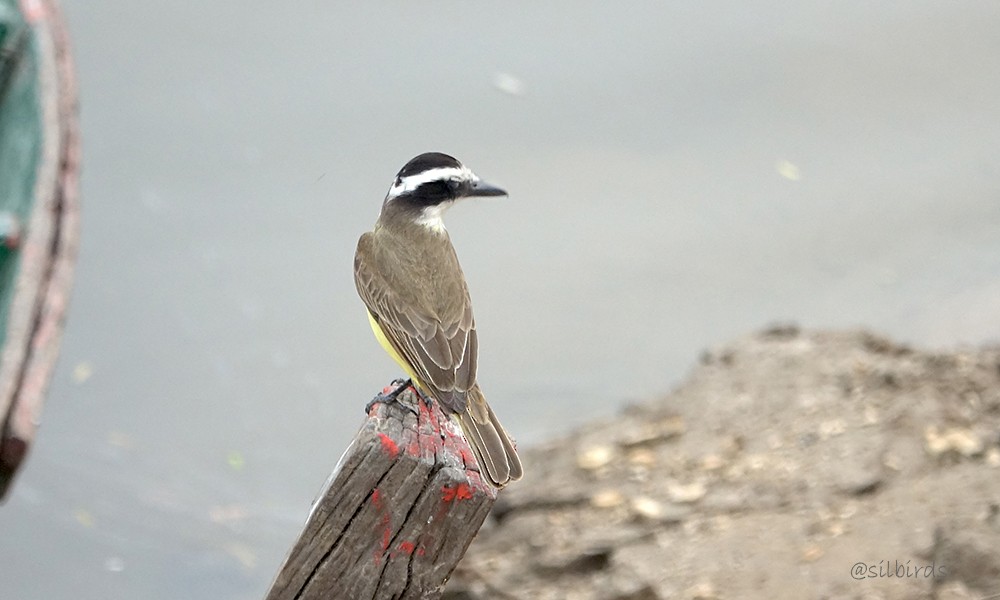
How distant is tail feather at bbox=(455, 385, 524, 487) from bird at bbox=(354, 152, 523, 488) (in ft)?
0.04

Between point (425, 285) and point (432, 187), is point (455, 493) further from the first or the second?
point (432, 187)

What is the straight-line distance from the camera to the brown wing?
13.3ft

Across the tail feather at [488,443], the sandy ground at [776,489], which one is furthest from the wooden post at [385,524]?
the sandy ground at [776,489]

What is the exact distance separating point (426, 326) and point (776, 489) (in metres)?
2.93

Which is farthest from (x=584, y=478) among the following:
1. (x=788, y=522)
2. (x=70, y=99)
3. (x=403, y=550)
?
(x=403, y=550)

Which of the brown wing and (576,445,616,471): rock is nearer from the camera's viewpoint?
the brown wing

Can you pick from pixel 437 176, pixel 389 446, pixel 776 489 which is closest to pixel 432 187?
pixel 437 176

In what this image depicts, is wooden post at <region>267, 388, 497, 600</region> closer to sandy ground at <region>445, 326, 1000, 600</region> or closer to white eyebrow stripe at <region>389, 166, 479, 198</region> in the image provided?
white eyebrow stripe at <region>389, 166, 479, 198</region>

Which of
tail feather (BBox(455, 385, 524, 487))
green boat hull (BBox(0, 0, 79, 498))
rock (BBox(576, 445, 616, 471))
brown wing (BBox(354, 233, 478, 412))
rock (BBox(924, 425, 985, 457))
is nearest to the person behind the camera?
tail feather (BBox(455, 385, 524, 487))

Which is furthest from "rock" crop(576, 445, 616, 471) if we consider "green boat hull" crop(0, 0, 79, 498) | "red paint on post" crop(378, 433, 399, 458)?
"red paint on post" crop(378, 433, 399, 458)

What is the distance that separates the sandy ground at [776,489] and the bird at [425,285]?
7.07 feet

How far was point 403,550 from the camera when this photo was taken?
3270 millimetres

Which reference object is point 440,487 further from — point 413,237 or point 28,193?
point 28,193

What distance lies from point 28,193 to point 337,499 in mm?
3455
